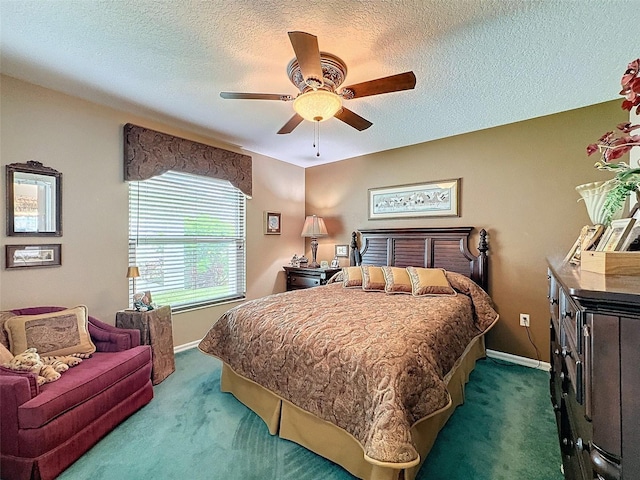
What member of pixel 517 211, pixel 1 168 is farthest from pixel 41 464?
pixel 517 211

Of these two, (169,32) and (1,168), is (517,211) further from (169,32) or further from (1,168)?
(1,168)

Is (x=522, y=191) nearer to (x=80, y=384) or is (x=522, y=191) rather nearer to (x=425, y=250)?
(x=425, y=250)

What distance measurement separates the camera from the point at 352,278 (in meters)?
3.35

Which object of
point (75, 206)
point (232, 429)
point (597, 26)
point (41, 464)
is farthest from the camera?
point (75, 206)

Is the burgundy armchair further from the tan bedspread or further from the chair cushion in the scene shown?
the tan bedspread

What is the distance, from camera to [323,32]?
Answer: 70.0 inches

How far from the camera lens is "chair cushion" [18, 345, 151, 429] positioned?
1.55 metres

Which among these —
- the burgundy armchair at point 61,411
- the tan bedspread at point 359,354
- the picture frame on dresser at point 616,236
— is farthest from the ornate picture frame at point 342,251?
the picture frame on dresser at point 616,236

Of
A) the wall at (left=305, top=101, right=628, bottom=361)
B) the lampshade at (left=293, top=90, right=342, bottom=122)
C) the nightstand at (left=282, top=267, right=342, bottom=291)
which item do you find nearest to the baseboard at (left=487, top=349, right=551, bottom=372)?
the wall at (left=305, top=101, right=628, bottom=361)

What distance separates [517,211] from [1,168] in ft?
15.3

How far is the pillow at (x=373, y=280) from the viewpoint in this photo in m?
3.16

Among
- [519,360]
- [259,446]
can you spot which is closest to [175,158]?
[259,446]

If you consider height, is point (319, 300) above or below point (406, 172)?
below

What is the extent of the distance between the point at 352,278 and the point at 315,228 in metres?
1.32
